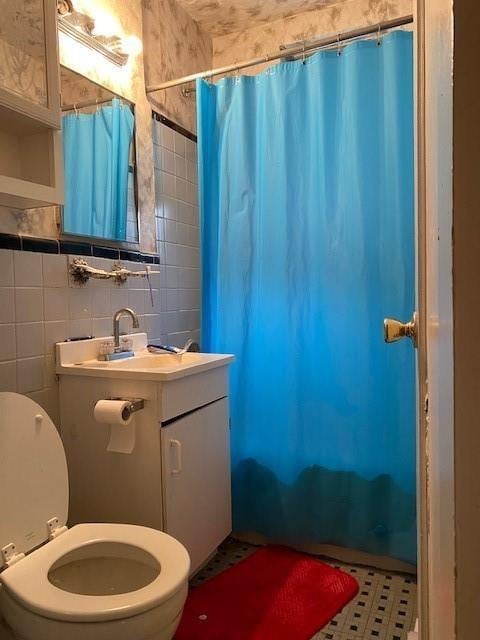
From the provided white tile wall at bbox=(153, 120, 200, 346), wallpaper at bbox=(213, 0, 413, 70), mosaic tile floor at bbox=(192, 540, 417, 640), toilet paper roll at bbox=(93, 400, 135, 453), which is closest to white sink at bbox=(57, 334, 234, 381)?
toilet paper roll at bbox=(93, 400, 135, 453)

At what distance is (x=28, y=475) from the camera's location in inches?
50.8

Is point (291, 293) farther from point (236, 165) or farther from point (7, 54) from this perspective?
point (7, 54)

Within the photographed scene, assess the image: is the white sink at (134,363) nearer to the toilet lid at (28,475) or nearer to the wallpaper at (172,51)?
the toilet lid at (28,475)

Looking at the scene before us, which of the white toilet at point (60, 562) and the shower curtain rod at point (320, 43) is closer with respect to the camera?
the white toilet at point (60, 562)

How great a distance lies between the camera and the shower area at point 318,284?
175 cm

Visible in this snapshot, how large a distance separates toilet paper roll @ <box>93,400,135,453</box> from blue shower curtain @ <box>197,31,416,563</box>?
0.63 metres

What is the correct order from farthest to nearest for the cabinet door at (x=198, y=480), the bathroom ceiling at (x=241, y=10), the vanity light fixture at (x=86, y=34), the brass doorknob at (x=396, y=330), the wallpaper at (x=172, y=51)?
the bathroom ceiling at (x=241, y=10), the wallpaper at (x=172, y=51), the vanity light fixture at (x=86, y=34), the cabinet door at (x=198, y=480), the brass doorknob at (x=396, y=330)

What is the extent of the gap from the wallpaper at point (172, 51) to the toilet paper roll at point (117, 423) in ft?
4.69

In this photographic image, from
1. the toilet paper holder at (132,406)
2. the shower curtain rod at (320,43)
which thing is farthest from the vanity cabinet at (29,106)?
the shower curtain rod at (320,43)

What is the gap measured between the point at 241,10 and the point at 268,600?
2.63 metres

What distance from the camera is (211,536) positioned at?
1.77 m

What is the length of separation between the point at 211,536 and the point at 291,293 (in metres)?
1.00

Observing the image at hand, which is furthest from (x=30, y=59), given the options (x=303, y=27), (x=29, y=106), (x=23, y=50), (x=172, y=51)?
(x=303, y=27)

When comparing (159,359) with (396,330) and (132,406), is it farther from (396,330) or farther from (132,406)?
(396,330)
